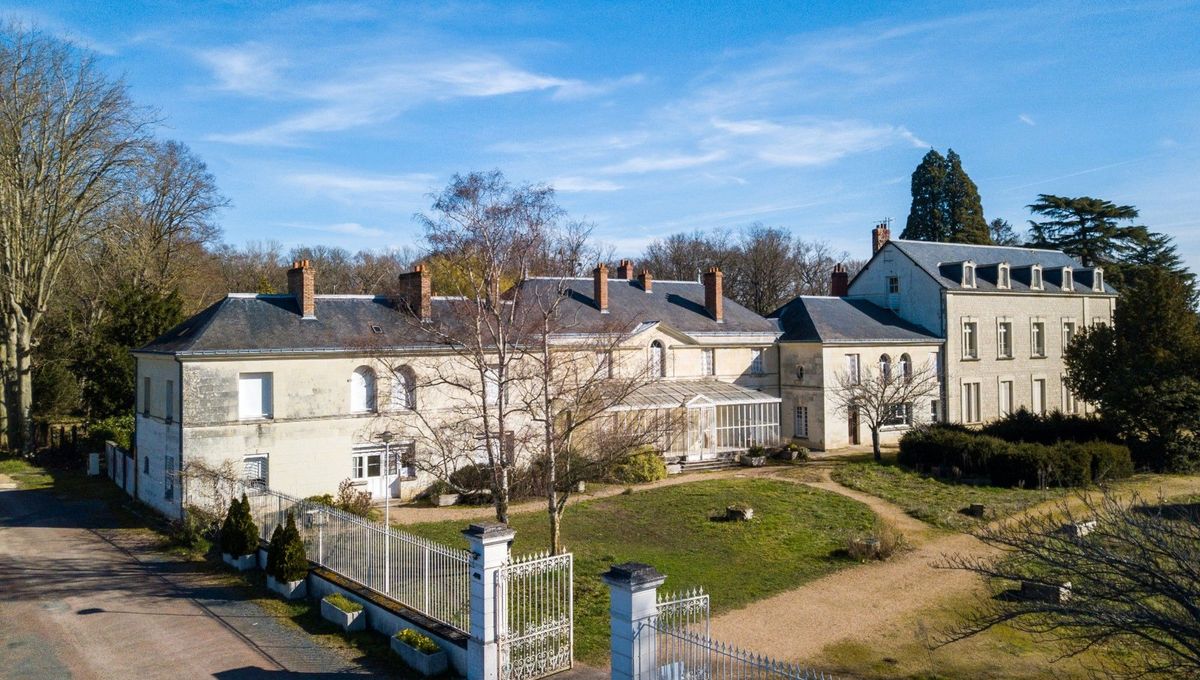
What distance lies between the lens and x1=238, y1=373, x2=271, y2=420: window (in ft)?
70.7

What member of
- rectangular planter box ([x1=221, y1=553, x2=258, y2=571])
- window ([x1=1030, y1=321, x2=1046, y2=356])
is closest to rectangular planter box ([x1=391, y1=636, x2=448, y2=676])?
rectangular planter box ([x1=221, y1=553, x2=258, y2=571])

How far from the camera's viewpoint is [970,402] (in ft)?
119

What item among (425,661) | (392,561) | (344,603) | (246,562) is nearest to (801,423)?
(246,562)

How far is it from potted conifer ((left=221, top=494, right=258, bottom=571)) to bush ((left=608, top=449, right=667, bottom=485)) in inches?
451

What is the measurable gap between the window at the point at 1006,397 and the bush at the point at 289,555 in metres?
32.7

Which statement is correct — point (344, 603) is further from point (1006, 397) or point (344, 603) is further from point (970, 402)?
point (1006, 397)

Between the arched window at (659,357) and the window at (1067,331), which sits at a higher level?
Answer: the window at (1067,331)

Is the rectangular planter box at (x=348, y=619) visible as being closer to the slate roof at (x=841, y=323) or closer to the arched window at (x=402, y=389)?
the arched window at (x=402, y=389)

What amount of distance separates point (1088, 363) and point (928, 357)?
6543 millimetres

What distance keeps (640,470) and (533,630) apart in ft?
51.1

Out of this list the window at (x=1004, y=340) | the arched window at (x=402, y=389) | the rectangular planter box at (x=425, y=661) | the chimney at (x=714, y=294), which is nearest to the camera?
the rectangular planter box at (x=425, y=661)

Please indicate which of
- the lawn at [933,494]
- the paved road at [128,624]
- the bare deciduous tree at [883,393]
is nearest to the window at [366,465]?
the paved road at [128,624]

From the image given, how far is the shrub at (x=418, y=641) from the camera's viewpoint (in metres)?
11.1

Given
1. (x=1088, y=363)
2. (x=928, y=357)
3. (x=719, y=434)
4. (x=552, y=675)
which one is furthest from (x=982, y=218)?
(x=552, y=675)
